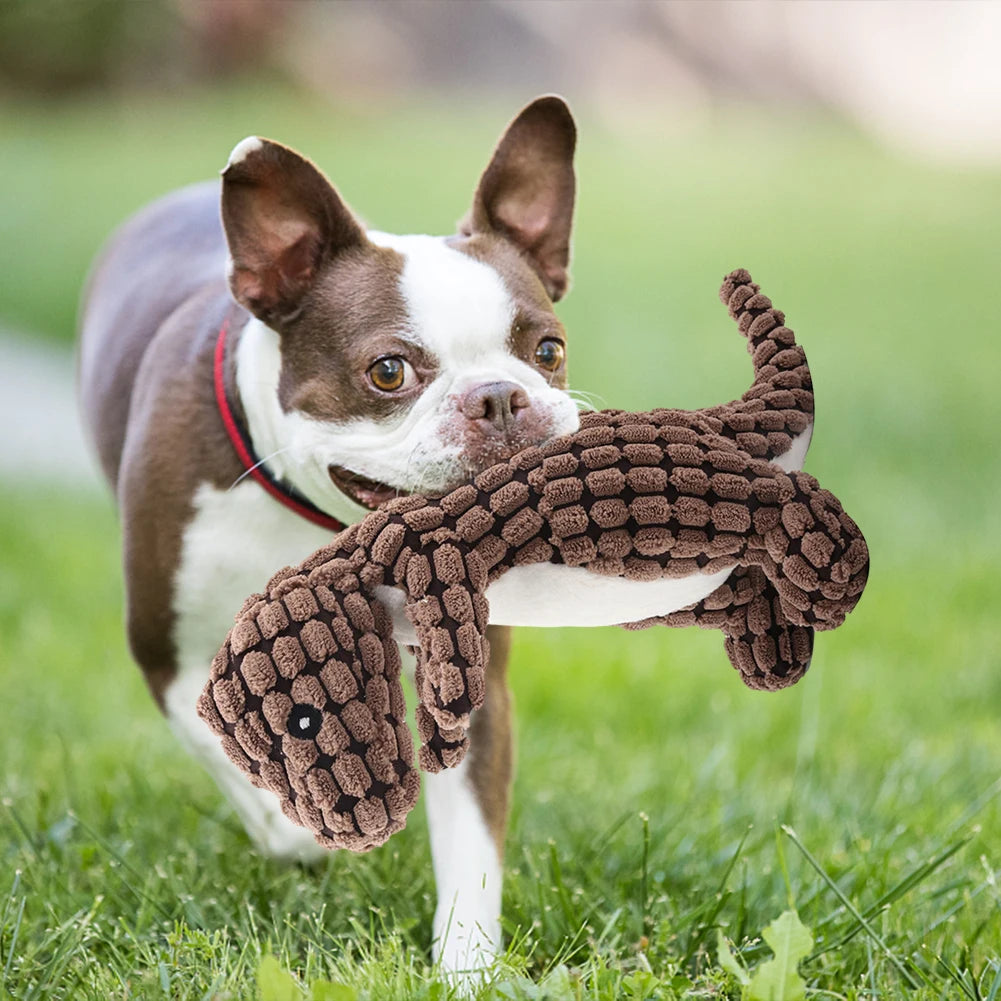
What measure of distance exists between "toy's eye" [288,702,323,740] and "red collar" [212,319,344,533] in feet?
2.34

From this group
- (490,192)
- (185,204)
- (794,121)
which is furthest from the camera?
(794,121)

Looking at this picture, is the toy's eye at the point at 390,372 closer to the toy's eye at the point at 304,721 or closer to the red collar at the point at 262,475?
the red collar at the point at 262,475

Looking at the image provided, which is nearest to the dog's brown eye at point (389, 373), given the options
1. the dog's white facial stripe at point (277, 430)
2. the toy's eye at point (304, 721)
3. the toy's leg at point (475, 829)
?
the dog's white facial stripe at point (277, 430)

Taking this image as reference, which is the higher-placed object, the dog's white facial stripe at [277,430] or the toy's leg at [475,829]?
the dog's white facial stripe at [277,430]

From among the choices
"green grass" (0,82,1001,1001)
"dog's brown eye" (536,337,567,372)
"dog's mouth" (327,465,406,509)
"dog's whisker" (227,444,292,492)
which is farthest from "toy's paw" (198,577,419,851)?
"dog's brown eye" (536,337,567,372)

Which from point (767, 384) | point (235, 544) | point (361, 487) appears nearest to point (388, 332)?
point (361, 487)

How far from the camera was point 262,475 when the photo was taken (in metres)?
2.26

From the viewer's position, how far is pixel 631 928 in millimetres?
2168

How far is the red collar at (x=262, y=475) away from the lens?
2236mm

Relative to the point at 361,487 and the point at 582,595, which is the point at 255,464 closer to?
the point at 361,487

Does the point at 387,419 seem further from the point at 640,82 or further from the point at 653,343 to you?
the point at 640,82

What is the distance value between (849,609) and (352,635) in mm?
573

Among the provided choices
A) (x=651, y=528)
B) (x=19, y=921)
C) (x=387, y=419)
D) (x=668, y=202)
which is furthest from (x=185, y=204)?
(x=668, y=202)

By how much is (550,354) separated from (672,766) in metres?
1.26
